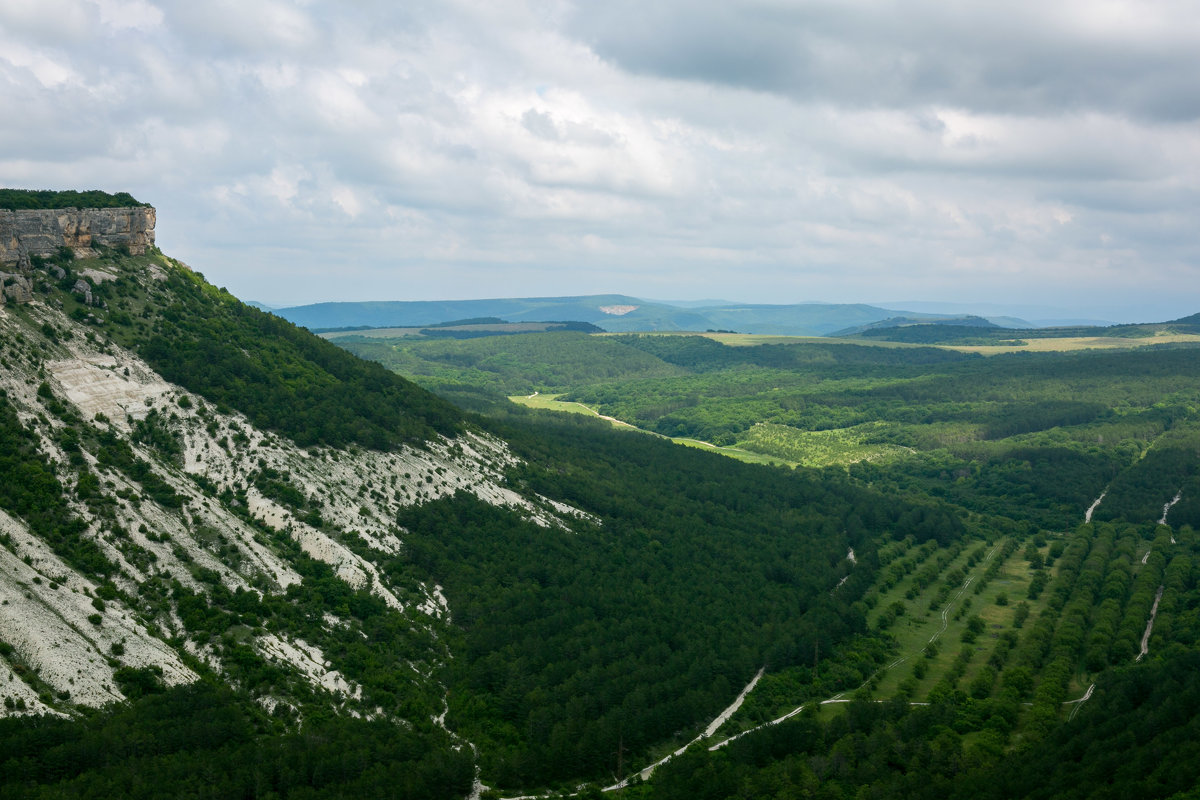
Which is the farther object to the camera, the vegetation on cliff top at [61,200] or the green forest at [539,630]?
the vegetation on cliff top at [61,200]

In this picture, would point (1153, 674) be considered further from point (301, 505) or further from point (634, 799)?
point (301, 505)

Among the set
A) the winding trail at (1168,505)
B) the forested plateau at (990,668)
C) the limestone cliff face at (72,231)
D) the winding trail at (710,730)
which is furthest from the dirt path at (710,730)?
the winding trail at (1168,505)

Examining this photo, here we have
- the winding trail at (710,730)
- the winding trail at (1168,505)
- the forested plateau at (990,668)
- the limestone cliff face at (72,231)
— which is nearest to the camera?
the forested plateau at (990,668)

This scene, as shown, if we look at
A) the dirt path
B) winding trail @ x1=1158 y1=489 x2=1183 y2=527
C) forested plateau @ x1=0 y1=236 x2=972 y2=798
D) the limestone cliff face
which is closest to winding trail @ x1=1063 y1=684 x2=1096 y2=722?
forested plateau @ x1=0 y1=236 x2=972 y2=798

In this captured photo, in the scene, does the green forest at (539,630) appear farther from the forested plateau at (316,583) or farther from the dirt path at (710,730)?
the dirt path at (710,730)

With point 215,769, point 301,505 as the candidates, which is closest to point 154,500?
point 301,505

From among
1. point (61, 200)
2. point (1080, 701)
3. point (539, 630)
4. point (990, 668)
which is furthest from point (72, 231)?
point (1080, 701)

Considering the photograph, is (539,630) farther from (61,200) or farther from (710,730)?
(61,200)

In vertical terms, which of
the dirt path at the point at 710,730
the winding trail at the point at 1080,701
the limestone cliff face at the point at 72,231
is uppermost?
the limestone cliff face at the point at 72,231

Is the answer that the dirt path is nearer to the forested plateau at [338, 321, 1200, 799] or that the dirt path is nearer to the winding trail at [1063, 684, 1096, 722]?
the forested plateau at [338, 321, 1200, 799]
